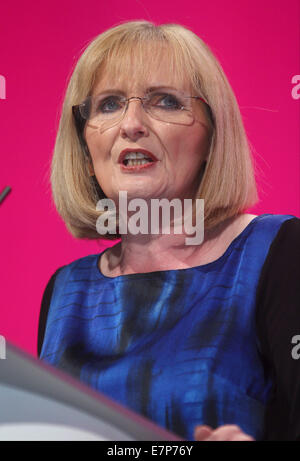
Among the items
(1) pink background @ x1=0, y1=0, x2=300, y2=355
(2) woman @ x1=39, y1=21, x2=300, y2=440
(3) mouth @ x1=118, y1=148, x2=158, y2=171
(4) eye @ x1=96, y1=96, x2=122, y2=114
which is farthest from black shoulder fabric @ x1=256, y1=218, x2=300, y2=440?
(1) pink background @ x1=0, y1=0, x2=300, y2=355

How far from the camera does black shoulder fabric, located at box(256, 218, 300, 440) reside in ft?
2.80

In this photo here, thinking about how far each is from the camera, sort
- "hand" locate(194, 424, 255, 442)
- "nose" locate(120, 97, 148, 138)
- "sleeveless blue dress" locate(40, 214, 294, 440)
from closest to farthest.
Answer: "hand" locate(194, 424, 255, 442), "sleeveless blue dress" locate(40, 214, 294, 440), "nose" locate(120, 97, 148, 138)

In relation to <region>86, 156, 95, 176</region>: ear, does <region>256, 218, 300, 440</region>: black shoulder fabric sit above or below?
below

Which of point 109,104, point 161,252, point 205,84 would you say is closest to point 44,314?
point 161,252

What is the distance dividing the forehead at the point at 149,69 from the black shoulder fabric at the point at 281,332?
322 millimetres

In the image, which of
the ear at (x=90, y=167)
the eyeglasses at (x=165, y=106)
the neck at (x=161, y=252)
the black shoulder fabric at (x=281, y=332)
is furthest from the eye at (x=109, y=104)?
the black shoulder fabric at (x=281, y=332)

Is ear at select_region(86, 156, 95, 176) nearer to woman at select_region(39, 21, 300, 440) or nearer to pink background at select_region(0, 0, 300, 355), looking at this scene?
woman at select_region(39, 21, 300, 440)

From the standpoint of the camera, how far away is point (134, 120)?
983 mm

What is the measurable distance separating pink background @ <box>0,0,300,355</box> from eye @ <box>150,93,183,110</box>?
435 mm

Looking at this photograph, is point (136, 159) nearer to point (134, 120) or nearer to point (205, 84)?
point (134, 120)

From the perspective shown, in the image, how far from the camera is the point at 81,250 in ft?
4.96

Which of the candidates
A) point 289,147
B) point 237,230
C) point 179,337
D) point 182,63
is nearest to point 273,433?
point 179,337

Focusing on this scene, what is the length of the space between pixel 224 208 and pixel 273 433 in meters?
0.37

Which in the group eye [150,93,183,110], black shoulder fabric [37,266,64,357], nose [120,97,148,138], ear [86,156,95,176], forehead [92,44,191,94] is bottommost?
black shoulder fabric [37,266,64,357]
